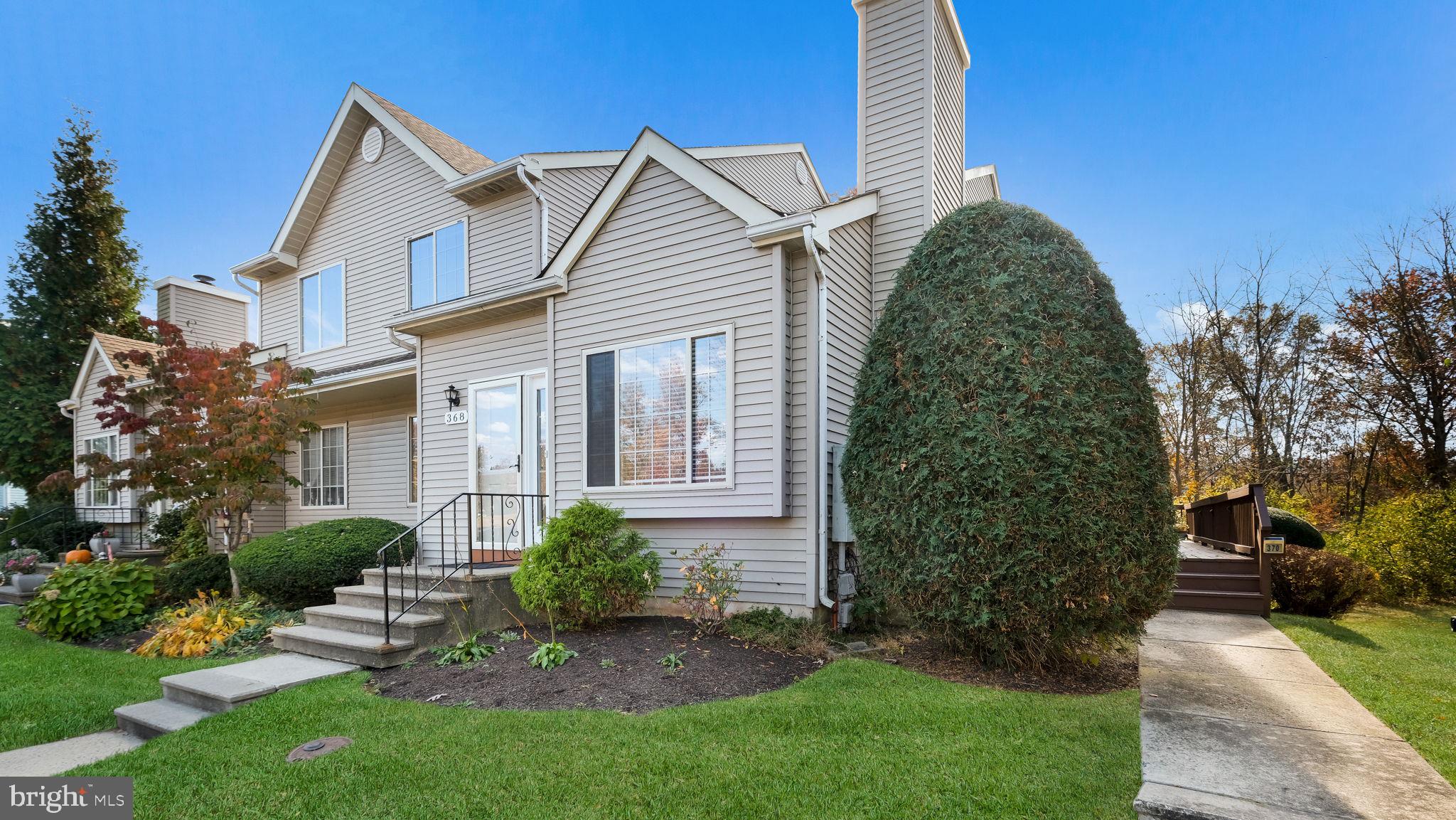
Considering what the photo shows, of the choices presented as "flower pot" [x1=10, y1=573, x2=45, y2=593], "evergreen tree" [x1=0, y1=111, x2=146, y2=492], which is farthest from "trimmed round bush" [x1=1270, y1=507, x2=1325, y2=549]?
"evergreen tree" [x1=0, y1=111, x2=146, y2=492]

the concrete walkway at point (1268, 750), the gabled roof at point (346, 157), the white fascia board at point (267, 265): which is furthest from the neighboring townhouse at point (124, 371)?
the concrete walkway at point (1268, 750)

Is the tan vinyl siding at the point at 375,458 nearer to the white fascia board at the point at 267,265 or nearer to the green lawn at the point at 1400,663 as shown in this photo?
the white fascia board at the point at 267,265

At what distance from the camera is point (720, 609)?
20.4 ft

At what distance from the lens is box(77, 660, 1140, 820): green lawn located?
3.17 metres

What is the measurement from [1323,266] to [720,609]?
15565 millimetres

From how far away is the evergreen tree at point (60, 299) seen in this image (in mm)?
18359

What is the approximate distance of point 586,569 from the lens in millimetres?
6090

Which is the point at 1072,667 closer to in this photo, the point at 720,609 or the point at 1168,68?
the point at 720,609

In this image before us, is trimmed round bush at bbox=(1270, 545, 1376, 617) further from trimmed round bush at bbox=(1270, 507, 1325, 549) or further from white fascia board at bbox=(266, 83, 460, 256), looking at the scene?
white fascia board at bbox=(266, 83, 460, 256)

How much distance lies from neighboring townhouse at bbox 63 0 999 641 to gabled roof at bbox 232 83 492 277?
0.05m

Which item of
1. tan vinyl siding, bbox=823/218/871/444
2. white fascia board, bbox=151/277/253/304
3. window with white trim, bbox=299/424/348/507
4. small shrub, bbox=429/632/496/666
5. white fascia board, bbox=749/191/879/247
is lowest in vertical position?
small shrub, bbox=429/632/496/666

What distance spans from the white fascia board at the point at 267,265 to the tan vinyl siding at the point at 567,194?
637 centimetres

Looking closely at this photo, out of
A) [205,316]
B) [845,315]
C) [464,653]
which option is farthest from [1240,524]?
[205,316]

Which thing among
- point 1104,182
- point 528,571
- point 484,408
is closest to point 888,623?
point 528,571
